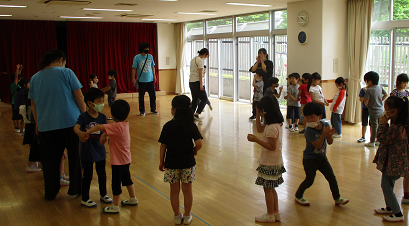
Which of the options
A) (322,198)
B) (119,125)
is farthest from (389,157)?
(119,125)

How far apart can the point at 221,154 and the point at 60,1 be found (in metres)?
4.75

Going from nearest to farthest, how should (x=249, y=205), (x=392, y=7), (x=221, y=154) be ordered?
(x=249, y=205)
(x=221, y=154)
(x=392, y=7)

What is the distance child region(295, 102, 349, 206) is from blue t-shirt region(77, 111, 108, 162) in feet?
6.22

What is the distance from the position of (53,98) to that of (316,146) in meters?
2.49

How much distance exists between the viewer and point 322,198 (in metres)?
3.62

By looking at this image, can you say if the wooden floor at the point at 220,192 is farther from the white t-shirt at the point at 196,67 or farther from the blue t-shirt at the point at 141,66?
the blue t-shirt at the point at 141,66

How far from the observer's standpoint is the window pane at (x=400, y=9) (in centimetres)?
693

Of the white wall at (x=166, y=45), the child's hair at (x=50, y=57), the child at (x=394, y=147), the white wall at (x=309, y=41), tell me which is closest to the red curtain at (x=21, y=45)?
the white wall at (x=166, y=45)

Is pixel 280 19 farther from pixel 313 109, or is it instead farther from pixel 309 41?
pixel 313 109

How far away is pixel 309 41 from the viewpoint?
25.8 feet

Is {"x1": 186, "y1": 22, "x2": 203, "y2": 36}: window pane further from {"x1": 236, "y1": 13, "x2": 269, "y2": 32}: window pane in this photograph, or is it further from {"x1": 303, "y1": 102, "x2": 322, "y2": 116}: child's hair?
{"x1": 303, "y1": 102, "x2": 322, "y2": 116}: child's hair

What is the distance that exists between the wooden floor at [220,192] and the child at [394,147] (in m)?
0.22

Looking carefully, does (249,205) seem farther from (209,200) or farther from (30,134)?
(30,134)

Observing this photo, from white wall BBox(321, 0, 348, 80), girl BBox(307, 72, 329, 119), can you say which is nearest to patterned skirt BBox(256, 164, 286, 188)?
girl BBox(307, 72, 329, 119)
